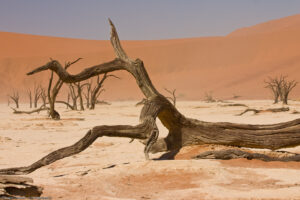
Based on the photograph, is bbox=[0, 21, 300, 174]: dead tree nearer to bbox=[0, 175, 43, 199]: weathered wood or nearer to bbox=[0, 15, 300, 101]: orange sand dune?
bbox=[0, 175, 43, 199]: weathered wood

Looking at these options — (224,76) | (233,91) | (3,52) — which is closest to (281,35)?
(224,76)

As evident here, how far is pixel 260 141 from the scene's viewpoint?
22.4 ft

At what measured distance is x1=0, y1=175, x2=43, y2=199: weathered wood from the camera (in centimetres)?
382

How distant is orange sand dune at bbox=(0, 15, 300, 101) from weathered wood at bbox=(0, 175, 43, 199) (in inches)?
2259

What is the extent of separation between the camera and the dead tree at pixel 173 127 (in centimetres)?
631

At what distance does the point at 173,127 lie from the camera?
279 inches

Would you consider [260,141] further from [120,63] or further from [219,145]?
[120,63]

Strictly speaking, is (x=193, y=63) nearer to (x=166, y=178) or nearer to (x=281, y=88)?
(x=281, y=88)

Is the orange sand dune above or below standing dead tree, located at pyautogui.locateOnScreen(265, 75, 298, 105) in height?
above

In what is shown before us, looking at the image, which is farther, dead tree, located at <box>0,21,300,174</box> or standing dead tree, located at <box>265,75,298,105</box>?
standing dead tree, located at <box>265,75,298,105</box>

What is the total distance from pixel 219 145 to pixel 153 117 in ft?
4.52

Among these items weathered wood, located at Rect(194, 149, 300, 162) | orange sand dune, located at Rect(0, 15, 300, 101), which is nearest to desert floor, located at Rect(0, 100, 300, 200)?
weathered wood, located at Rect(194, 149, 300, 162)

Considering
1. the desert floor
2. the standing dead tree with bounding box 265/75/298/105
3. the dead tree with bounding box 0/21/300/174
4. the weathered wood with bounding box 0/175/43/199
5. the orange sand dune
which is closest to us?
the weathered wood with bounding box 0/175/43/199

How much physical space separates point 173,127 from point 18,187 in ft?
11.7
